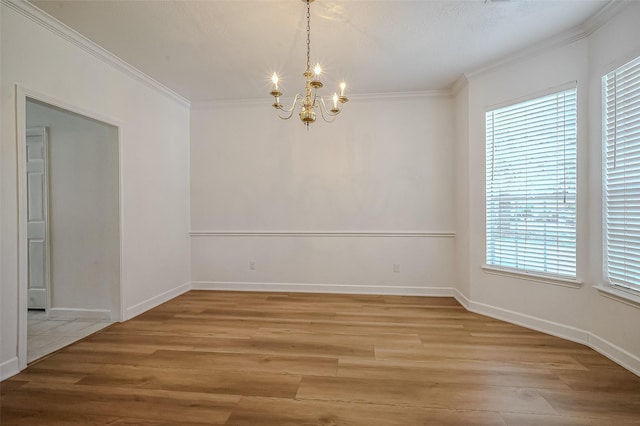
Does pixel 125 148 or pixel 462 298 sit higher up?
pixel 125 148

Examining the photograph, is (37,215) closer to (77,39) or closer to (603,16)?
(77,39)

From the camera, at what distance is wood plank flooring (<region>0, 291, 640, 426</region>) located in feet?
5.97

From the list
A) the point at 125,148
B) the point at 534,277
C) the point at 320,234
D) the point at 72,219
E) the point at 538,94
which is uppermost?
the point at 538,94

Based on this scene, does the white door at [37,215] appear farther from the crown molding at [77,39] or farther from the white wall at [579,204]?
the white wall at [579,204]

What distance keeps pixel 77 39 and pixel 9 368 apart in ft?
9.23

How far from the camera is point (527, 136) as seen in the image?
10.4ft

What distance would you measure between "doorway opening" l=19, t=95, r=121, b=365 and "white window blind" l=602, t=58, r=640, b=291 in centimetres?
472

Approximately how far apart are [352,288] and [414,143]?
2279 mm

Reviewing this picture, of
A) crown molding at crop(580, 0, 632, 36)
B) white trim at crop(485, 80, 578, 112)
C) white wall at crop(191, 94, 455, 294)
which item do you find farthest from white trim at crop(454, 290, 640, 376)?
crown molding at crop(580, 0, 632, 36)

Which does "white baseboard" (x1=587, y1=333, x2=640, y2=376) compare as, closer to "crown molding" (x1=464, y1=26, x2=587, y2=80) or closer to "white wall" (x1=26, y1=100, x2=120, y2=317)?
"crown molding" (x1=464, y1=26, x2=587, y2=80)

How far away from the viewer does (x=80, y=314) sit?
11.5 ft

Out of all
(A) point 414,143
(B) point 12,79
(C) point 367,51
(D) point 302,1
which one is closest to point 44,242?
(B) point 12,79

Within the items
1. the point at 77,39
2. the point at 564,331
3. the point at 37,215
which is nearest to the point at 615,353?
the point at 564,331

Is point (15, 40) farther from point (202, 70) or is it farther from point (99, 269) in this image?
point (99, 269)
